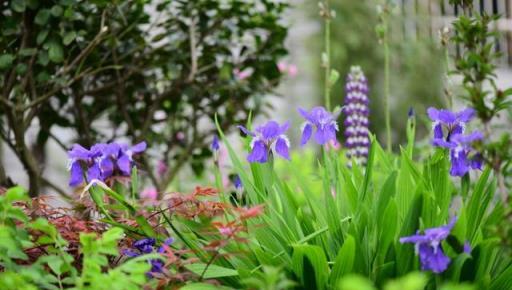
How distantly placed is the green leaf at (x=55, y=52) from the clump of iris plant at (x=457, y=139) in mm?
1374

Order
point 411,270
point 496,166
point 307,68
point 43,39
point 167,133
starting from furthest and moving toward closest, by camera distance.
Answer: point 307,68 < point 167,133 < point 43,39 < point 411,270 < point 496,166

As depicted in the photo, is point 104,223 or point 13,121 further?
point 13,121

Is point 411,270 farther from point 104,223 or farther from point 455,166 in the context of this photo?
point 104,223

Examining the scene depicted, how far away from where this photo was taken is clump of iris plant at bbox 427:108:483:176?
1598 mm

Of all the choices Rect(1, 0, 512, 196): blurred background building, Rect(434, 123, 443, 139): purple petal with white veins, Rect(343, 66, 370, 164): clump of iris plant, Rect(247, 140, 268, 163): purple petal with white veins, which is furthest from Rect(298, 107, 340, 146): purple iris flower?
Rect(1, 0, 512, 196): blurred background building

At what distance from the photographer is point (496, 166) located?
148 centimetres

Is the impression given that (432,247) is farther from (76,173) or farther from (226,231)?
(76,173)

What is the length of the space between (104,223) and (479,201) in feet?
3.11

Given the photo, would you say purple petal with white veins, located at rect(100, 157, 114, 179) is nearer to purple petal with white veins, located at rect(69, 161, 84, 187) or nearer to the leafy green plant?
purple petal with white veins, located at rect(69, 161, 84, 187)

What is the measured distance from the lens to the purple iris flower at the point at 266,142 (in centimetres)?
199

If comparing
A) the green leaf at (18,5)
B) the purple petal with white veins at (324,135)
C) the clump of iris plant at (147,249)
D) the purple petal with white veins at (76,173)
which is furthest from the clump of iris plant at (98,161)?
the green leaf at (18,5)

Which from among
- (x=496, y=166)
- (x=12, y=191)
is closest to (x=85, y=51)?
(x=12, y=191)

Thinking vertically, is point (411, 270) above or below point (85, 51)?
below

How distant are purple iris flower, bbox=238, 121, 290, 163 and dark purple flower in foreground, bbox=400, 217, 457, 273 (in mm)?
517
